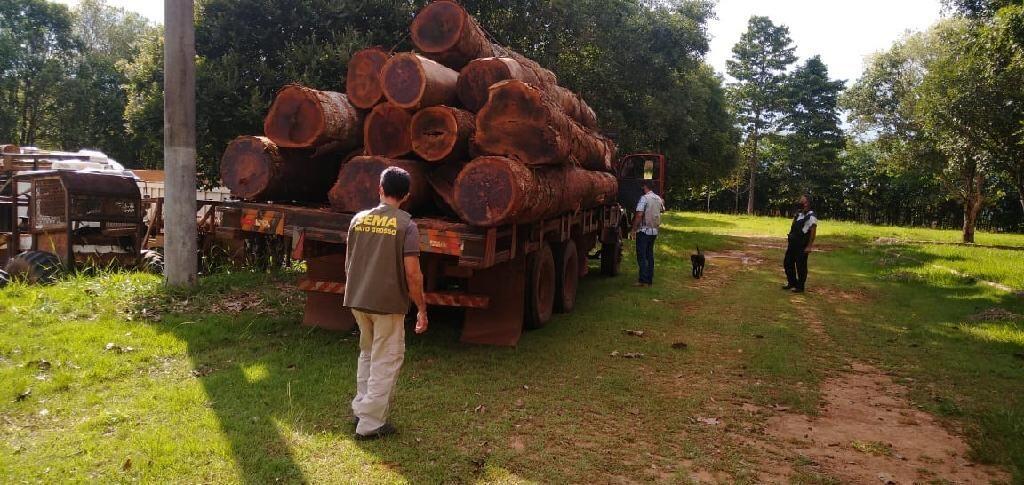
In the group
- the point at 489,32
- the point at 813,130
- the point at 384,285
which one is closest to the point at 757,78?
the point at 813,130

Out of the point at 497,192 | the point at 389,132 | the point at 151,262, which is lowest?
the point at 151,262

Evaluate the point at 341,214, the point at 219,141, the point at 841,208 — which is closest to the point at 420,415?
the point at 341,214

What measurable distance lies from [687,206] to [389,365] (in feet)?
172

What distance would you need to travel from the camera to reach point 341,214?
620cm

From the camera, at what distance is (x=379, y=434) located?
4.32 m

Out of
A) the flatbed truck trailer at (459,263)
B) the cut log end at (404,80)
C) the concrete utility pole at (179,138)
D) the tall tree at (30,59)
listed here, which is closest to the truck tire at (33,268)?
the concrete utility pole at (179,138)

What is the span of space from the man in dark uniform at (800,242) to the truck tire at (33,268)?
35.7 feet

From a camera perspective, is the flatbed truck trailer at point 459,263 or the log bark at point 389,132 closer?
the flatbed truck trailer at point 459,263

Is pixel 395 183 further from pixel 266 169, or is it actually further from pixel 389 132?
pixel 266 169

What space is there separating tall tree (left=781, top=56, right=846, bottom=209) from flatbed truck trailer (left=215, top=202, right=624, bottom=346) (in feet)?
141

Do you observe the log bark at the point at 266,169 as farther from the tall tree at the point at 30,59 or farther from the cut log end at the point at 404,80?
the tall tree at the point at 30,59

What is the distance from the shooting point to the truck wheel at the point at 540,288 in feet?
23.9

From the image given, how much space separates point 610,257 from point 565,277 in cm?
406

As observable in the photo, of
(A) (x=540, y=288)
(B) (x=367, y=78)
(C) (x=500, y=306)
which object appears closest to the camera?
(B) (x=367, y=78)
